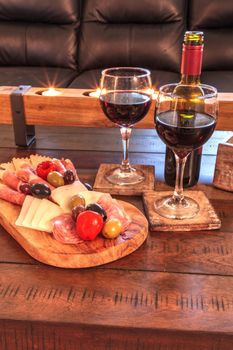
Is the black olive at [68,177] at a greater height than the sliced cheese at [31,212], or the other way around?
the black olive at [68,177]

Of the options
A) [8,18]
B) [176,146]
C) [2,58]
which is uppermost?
[176,146]

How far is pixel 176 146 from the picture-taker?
2.67 feet

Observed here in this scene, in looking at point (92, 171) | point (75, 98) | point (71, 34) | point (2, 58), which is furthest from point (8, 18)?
point (92, 171)

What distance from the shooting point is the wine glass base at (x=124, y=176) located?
980 millimetres

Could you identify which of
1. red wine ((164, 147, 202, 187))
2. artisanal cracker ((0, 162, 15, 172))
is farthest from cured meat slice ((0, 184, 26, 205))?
red wine ((164, 147, 202, 187))

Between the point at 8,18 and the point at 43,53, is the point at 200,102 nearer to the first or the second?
the point at 43,53

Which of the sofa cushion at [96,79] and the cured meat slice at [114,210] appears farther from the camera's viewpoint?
the sofa cushion at [96,79]

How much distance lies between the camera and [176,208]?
34.1 inches

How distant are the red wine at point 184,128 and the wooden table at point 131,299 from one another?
17 cm

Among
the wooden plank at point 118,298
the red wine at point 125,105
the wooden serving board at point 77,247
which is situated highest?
the red wine at point 125,105

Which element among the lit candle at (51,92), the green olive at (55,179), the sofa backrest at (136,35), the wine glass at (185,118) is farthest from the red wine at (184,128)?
the sofa backrest at (136,35)

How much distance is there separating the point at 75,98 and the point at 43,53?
1571 millimetres

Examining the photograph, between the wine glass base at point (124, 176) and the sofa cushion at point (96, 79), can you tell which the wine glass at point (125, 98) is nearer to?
the wine glass base at point (124, 176)

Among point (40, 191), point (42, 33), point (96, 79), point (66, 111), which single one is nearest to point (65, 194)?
point (40, 191)
